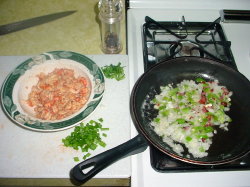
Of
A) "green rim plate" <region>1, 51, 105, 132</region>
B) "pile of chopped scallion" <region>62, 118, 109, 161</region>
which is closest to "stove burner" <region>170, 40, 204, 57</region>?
"green rim plate" <region>1, 51, 105, 132</region>

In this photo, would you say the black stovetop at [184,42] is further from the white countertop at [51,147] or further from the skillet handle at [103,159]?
the skillet handle at [103,159]

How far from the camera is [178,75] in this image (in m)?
1.04

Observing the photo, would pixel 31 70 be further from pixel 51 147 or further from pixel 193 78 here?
pixel 193 78

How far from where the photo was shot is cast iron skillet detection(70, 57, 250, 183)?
0.74 m

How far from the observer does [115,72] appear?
102 cm

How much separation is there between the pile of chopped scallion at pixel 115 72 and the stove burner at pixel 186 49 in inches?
10.0

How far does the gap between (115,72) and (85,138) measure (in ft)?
1.12

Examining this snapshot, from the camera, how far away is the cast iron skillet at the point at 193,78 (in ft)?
2.42

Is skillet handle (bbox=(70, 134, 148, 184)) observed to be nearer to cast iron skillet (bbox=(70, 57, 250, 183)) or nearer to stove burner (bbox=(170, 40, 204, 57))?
cast iron skillet (bbox=(70, 57, 250, 183))

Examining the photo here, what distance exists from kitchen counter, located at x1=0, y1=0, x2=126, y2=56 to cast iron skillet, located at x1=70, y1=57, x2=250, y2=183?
0.29 m

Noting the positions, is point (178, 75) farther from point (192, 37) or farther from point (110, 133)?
point (110, 133)

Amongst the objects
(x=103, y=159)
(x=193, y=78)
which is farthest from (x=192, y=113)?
(x=103, y=159)

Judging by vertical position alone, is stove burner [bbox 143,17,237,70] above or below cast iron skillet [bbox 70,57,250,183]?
above

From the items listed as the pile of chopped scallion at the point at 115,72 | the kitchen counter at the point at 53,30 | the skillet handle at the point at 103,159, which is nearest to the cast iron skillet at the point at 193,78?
the skillet handle at the point at 103,159
